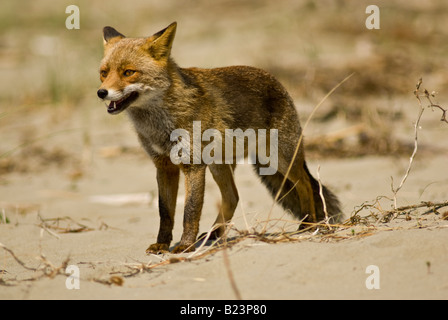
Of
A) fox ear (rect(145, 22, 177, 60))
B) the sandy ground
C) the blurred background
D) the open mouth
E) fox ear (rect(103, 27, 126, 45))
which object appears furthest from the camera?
the blurred background

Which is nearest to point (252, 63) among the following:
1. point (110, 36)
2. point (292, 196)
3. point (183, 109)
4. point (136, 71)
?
point (292, 196)

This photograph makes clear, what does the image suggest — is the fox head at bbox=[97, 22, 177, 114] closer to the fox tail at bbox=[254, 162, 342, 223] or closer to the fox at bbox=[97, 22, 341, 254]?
the fox at bbox=[97, 22, 341, 254]

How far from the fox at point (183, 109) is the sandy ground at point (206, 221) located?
37 centimetres

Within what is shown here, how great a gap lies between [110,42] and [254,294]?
10.4 ft

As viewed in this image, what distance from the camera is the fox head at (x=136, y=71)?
5086mm

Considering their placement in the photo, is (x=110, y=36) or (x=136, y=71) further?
(x=110, y=36)

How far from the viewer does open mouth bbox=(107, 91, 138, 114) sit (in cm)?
503

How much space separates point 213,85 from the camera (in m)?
5.75

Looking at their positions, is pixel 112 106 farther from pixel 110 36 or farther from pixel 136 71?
pixel 110 36

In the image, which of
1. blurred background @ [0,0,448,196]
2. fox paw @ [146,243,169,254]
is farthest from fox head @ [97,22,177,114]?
blurred background @ [0,0,448,196]

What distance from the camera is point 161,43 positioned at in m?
5.42

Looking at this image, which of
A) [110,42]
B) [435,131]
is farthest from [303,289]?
[435,131]

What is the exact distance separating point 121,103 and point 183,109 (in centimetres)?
57

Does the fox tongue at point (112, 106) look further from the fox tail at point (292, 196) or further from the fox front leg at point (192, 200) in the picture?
the fox tail at point (292, 196)
